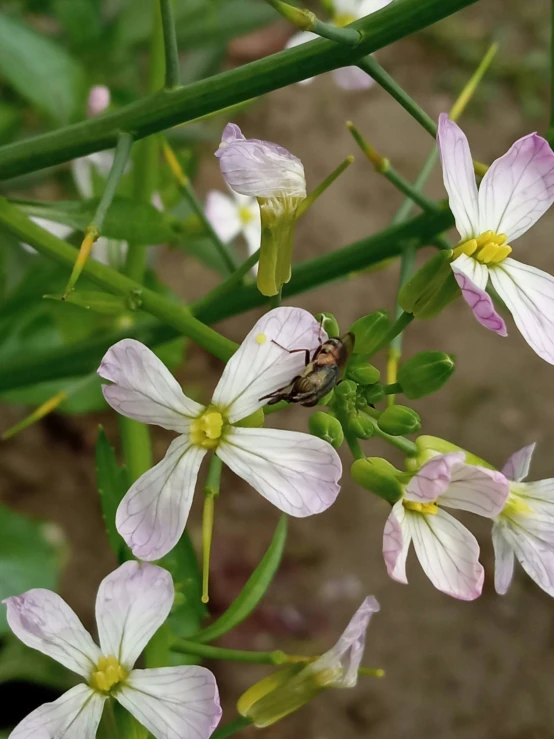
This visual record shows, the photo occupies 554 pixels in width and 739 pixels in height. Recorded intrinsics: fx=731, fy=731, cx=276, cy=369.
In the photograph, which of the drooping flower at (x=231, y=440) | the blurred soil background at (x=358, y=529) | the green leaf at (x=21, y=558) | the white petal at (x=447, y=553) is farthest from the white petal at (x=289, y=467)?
the blurred soil background at (x=358, y=529)

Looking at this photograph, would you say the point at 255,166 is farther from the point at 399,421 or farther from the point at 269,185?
the point at 399,421

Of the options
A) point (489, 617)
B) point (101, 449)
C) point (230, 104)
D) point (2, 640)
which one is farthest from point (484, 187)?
point (489, 617)

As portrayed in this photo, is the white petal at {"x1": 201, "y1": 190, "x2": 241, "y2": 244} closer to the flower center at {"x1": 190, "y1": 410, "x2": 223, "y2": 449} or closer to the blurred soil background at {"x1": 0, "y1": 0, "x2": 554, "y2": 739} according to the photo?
the blurred soil background at {"x1": 0, "y1": 0, "x2": 554, "y2": 739}

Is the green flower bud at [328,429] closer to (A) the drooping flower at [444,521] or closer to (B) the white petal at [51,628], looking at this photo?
(A) the drooping flower at [444,521]

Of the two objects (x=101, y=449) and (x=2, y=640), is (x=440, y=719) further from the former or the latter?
(x=101, y=449)

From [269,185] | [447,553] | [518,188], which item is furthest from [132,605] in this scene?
[518,188]

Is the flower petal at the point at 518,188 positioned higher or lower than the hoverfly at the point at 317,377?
higher
